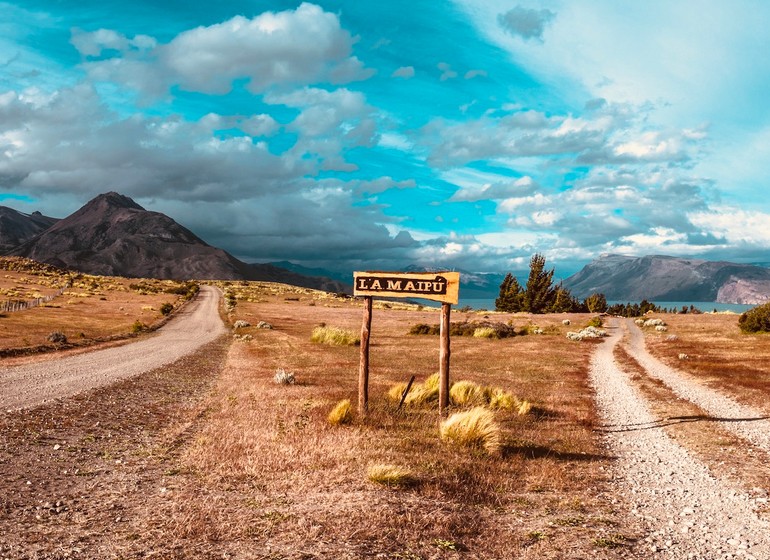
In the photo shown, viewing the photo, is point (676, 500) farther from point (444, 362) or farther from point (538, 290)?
point (538, 290)

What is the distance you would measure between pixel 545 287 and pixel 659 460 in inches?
3697

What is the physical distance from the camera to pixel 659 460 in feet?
37.1

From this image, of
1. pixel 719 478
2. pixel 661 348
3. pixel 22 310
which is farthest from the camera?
pixel 22 310

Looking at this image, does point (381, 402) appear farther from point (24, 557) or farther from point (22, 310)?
point (22, 310)

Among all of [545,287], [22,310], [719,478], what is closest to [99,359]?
[719,478]

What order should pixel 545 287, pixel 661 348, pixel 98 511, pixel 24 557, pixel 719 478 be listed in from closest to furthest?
pixel 24 557, pixel 98 511, pixel 719 478, pixel 661 348, pixel 545 287

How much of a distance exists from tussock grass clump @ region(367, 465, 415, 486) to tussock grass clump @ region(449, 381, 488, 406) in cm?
764

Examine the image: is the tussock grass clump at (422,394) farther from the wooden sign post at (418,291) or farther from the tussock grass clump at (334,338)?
the tussock grass clump at (334,338)

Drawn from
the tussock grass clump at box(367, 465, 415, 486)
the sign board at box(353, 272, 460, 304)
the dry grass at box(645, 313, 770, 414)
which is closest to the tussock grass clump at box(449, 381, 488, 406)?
the sign board at box(353, 272, 460, 304)

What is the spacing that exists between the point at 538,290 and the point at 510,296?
799 centimetres

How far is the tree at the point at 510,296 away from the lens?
4220 inches

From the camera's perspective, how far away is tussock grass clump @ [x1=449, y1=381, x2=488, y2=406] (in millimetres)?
16172

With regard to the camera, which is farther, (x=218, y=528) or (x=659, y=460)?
(x=659, y=460)

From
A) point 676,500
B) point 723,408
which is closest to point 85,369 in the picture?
point 676,500
